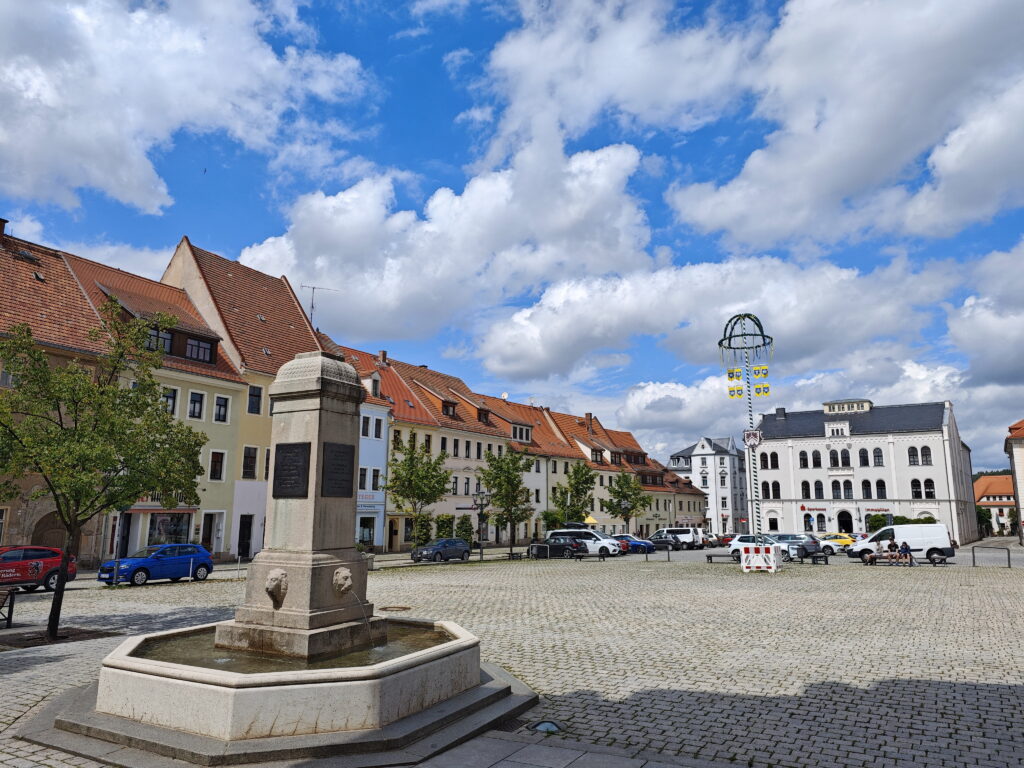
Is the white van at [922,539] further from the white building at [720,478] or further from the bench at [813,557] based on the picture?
the white building at [720,478]

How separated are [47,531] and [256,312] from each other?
17.4 m

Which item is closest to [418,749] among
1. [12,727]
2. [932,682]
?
[12,727]

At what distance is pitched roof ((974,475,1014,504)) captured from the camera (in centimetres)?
13988

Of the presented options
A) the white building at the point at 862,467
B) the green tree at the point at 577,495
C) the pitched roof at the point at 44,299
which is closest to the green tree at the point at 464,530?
the green tree at the point at 577,495

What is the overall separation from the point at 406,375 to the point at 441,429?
21.2 feet

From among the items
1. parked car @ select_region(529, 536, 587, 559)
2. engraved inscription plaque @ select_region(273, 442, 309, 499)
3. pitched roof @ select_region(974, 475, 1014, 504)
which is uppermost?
pitched roof @ select_region(974, 475, 1014, 504)

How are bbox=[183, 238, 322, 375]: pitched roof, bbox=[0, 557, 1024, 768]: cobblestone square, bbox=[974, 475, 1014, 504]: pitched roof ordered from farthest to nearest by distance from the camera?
bbox=[974, 475, 1014, 504]: pitched roof → bbox=[183, 238, 322, 375]: pitched roof → bbox=[0, 557, 1024, 768]: cobblestone square

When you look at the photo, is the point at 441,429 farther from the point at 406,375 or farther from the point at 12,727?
the point at 12,727

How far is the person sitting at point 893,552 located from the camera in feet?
111

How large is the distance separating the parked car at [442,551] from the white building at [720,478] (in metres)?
64.7

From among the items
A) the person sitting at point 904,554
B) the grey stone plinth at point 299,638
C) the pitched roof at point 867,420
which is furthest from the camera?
the pitched roof at point 867,420

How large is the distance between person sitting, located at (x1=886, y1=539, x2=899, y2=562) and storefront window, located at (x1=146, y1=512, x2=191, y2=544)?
33.7 meters

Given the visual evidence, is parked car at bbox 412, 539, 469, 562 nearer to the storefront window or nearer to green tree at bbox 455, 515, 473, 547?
green tree at bbox 455, 515, 473, 547

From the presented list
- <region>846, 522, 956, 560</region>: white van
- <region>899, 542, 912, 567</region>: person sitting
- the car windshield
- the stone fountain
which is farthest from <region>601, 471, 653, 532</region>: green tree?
the stone fountain
